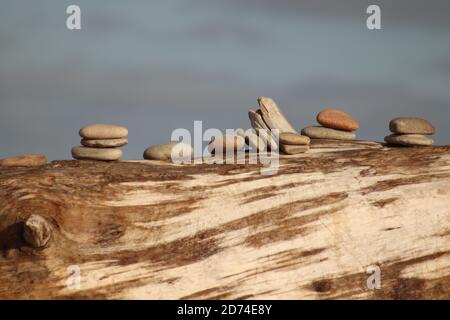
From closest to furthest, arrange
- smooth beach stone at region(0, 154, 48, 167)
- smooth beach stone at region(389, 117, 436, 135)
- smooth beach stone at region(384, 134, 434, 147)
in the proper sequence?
smooth beach stone at region(0, 154, 48, 167) < smooth beach stone at region(384, 134, 434, 147) < smooth beach stone at region(389, 117, 436, 135)

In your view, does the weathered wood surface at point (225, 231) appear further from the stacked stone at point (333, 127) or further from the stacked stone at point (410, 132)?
the stacked stone at point (333, 127)

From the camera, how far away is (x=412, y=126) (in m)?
14.4

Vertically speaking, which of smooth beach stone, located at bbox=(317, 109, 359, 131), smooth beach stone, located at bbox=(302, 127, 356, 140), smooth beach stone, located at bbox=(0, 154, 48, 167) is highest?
smooth beach stone, located at bbox=(317, 109, 359, 131)

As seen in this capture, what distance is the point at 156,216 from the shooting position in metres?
11.6

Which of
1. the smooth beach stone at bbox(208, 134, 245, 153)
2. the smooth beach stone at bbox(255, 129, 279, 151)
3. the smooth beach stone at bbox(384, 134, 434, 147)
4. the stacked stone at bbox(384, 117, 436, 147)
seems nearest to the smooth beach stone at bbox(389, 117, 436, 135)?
the stacked stone at bbox(384, 117, 436, 147)

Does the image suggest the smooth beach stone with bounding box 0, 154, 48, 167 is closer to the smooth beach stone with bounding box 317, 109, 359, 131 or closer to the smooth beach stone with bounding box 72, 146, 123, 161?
the smooth beach stone with bounding box 72, 146, 123, 161

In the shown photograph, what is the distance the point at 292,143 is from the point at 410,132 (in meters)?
2.55

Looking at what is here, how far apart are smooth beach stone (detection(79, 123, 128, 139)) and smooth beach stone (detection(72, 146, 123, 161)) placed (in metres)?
0.26

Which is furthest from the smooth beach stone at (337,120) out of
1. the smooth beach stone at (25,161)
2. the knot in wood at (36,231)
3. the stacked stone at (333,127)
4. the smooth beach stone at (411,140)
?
the knot in wood at (36,231)

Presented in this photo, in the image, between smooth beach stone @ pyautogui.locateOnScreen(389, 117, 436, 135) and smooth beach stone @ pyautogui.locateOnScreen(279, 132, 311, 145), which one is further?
smooth beach stone @ pyautogui.locateOnScreen(389, 117, 436, 135)

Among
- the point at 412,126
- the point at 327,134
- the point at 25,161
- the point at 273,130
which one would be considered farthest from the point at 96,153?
the point at 412,126

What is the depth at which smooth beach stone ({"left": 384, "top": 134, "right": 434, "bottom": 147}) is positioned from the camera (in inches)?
559
